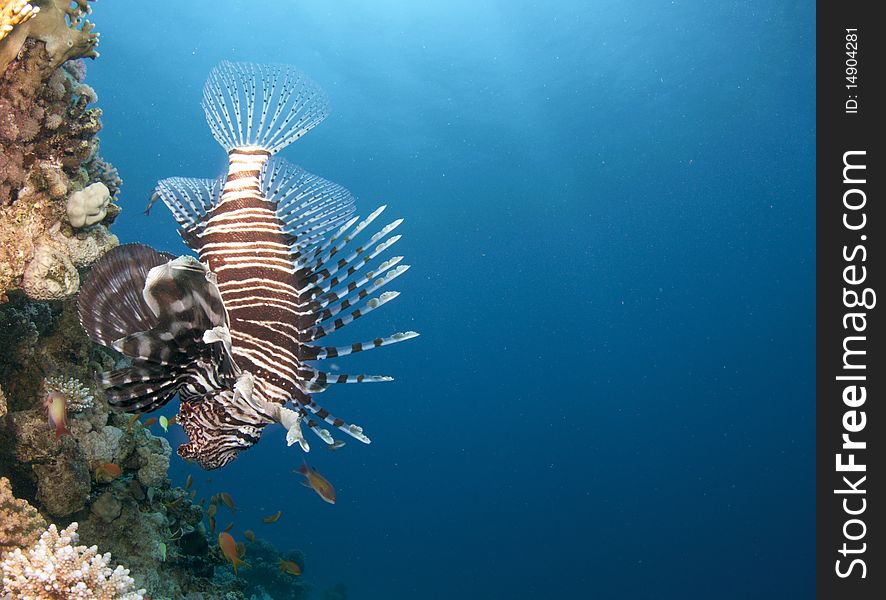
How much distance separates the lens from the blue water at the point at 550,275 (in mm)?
26234

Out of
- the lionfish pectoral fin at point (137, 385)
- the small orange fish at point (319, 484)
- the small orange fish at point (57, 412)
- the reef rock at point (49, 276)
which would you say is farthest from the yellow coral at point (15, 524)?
the small orange fish at point (319, 484)

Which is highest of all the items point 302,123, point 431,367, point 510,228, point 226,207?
point 510,228

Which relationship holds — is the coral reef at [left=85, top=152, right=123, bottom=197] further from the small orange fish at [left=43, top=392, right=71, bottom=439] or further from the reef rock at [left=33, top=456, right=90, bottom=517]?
the reef rock at [left=33, top=456, right=90, bottom=517]

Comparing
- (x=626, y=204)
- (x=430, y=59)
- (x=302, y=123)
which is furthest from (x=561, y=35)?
(x=302, y=123)

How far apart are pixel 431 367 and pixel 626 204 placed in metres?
41.3

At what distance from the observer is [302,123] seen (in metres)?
3.99

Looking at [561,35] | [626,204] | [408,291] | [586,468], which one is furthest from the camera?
[408,291]

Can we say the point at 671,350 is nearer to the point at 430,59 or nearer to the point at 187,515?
the point at 430,59

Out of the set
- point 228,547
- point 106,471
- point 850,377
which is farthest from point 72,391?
point 850,377

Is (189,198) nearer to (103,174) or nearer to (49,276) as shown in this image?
(49,276)

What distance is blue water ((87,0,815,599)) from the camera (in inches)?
1033

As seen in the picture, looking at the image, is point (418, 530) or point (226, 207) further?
point (418, 530)

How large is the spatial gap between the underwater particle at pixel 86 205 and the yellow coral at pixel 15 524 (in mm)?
1523

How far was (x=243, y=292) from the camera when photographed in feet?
9.29
